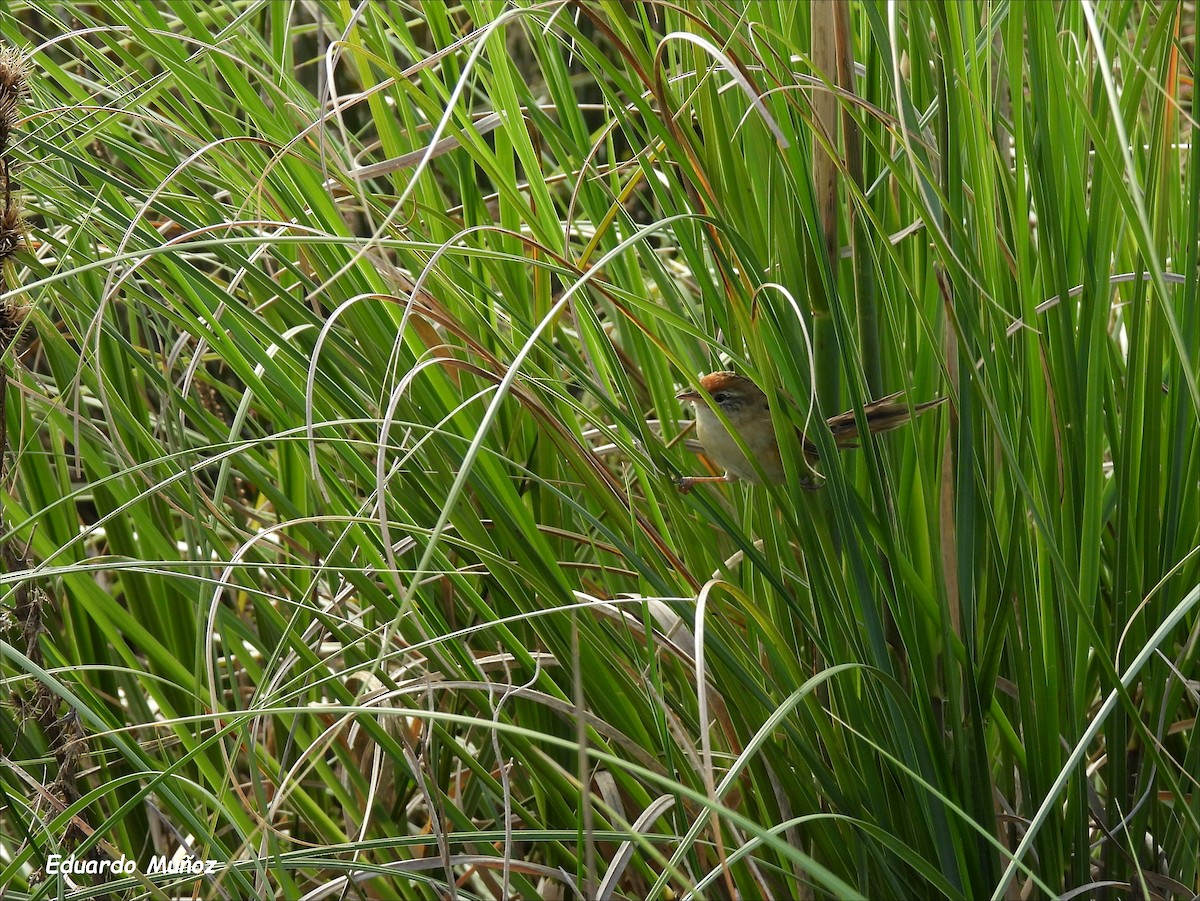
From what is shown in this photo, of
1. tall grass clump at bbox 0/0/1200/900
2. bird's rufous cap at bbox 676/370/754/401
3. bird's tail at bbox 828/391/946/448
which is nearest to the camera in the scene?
tall grass clump at bbox 0/0/1200/900

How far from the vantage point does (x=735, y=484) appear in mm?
1769

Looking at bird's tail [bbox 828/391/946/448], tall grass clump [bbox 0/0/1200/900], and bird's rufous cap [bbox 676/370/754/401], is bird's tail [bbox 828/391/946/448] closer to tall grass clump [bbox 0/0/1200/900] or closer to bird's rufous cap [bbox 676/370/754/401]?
tall grass clump [bbox 0/0/1200/900]

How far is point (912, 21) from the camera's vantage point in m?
1.24

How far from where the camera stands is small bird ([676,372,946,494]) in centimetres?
131

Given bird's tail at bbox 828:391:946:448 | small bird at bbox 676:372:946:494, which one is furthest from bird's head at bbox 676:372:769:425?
bird's tail at bbox 828:391:946:448

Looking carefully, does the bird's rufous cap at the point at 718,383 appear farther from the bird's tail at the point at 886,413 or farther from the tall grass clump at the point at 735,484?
the bird's tail at the point at 886,413

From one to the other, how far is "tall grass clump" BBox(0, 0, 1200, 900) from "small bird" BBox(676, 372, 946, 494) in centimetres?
5

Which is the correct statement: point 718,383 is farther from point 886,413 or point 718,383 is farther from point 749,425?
point 886,413

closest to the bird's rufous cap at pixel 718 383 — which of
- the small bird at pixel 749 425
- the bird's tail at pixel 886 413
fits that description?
the small bird at pixel 749 425

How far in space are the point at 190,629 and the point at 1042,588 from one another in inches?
56.9

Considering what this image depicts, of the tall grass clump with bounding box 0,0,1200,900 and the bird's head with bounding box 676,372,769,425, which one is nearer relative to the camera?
→ the tall grass clump with bounding box 0,0,1200,900

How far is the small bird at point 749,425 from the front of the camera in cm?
131

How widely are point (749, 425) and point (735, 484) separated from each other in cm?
11

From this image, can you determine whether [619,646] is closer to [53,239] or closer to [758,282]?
[758,282]
